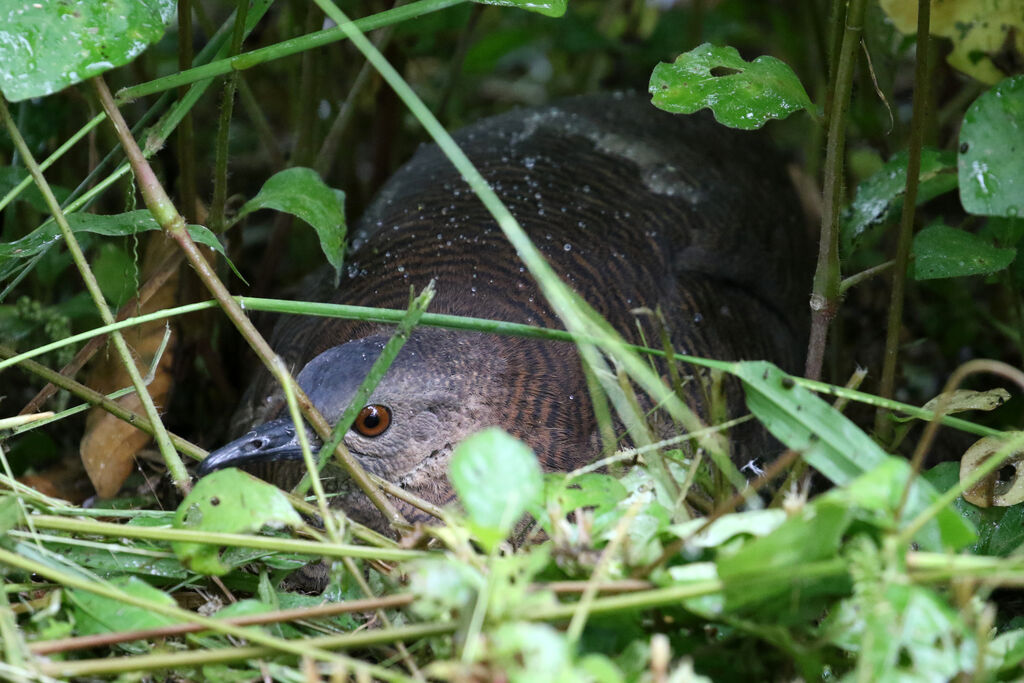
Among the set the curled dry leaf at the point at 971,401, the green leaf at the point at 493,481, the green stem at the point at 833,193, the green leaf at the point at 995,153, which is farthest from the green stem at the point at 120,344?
the green leaf at the point at 995,153

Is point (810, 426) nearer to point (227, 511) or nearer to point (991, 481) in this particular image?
point (991, 481)

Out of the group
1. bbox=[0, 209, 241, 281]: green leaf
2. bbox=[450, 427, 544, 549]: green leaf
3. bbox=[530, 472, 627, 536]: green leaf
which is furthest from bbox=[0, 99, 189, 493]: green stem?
bbox=[450, 427, 544, 549]: green leaf

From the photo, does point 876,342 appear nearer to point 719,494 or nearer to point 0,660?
point 719,494

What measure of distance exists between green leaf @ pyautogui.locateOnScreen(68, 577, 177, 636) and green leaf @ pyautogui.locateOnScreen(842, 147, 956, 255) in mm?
1634

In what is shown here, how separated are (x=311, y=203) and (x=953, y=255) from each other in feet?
4.28

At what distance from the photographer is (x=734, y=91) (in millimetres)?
2057

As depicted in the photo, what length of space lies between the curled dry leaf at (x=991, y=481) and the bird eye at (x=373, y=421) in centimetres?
119

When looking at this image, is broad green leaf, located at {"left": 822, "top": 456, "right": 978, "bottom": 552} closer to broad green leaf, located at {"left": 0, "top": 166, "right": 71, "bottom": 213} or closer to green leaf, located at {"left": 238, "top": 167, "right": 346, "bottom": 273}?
green leaf, located at {"left": 238, "top": 167, "right": 346, "bottom": 273}

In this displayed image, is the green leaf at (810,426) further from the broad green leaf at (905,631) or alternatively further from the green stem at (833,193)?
the green stem at (833,193)

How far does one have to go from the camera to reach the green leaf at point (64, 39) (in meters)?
1.78

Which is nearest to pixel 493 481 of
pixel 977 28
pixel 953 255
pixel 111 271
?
pixel 953 255

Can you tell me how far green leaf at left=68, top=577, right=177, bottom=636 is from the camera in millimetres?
1473

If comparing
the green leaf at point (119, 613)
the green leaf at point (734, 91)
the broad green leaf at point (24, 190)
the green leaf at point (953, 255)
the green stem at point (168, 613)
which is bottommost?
the green leaf at point (119, 613)

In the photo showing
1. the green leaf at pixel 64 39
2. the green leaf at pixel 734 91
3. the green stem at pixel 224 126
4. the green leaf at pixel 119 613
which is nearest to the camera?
the green leaf at pixel 119 613
